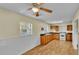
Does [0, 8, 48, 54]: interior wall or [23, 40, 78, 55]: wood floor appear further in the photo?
[23, 40, 78, 55]: wood floor

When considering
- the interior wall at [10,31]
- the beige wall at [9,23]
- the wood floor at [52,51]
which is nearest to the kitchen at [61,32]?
the wood floor at [52,51]

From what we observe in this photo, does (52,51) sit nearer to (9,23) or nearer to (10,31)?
(10,31)

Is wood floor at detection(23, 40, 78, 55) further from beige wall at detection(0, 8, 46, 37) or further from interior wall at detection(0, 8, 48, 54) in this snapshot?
beige wall at detection(0, 8, 46, 37)

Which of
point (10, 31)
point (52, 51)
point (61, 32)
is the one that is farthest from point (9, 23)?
point (61, 32)

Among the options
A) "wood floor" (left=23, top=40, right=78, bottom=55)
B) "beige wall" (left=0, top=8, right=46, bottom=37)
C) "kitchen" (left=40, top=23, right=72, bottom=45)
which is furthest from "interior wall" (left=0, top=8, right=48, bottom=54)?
"kitchen" (left=40, top=23, right=72, bottom=45)

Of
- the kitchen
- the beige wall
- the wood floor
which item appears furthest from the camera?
the kitchen

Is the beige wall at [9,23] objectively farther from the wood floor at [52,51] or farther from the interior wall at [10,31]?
the wood floor at [52,51]

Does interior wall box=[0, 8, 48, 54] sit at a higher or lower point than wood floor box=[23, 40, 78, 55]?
higher

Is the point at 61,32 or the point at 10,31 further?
the point at 61,32

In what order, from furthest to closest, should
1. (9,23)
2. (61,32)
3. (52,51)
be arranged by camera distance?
(61,32) < (52,51) < (9,23)

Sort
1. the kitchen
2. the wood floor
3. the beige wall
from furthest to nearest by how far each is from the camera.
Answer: the kitchen < the wood floor < the beige wall
